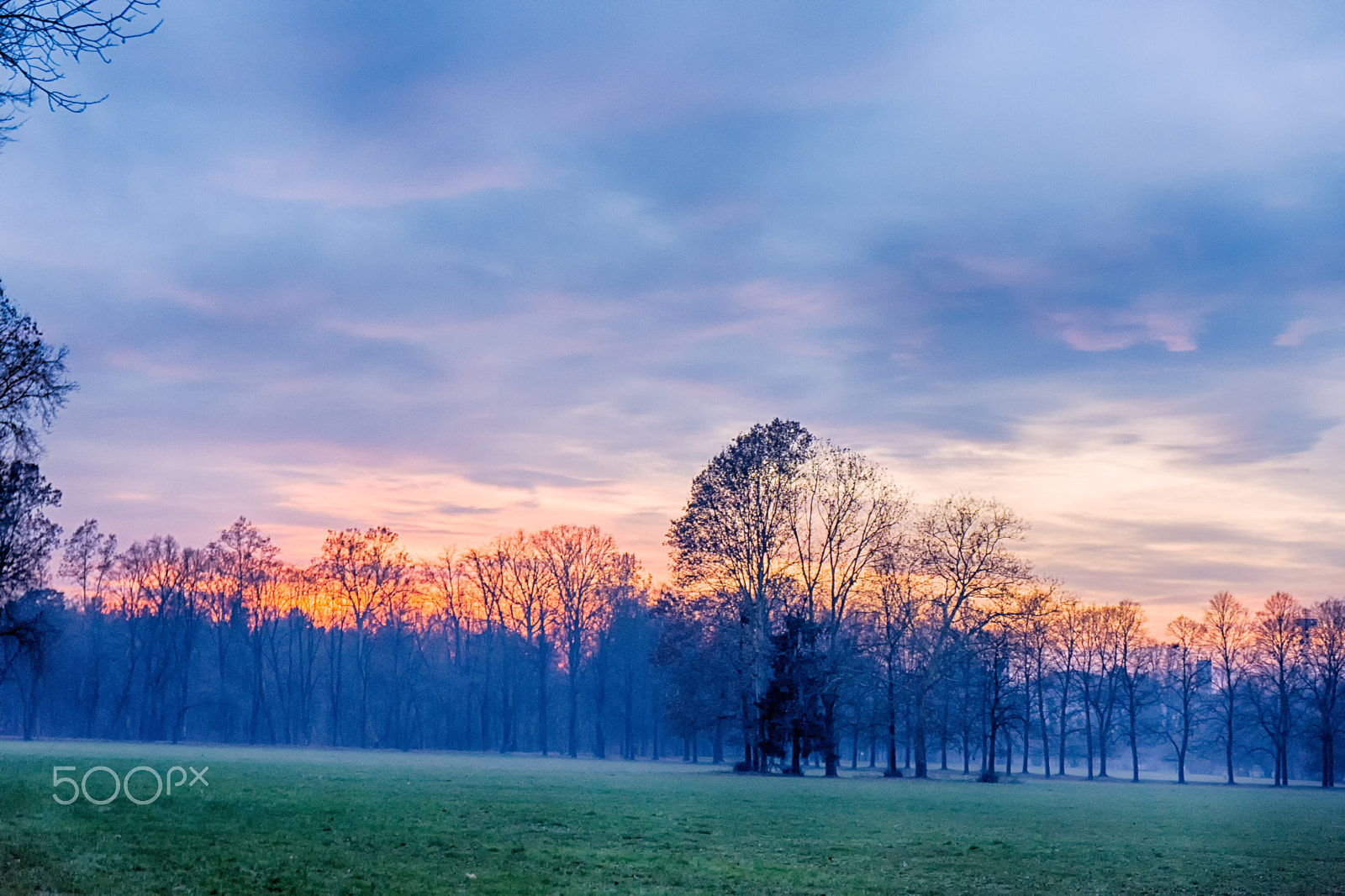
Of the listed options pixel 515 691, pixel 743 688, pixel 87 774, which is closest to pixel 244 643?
pixel 515 691

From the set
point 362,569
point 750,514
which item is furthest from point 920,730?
point 362,569

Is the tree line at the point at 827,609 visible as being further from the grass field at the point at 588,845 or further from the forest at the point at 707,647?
the grass field at the point at 588,845

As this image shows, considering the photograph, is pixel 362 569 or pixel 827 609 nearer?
pixel 827 609

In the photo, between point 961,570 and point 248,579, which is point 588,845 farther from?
point 248,579

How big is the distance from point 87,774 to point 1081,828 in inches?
1222

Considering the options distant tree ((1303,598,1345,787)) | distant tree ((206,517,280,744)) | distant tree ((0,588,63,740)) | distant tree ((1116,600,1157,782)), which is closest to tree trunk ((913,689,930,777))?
distant tree ((1116,600,1157,782))

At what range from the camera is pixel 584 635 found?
109 m

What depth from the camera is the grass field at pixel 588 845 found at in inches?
581

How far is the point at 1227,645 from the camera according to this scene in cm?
10144

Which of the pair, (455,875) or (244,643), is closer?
(455,875)

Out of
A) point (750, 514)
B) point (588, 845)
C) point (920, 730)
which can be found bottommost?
point (920, 730)

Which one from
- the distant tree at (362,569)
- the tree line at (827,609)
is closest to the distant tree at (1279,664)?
the tree line at (827,609)

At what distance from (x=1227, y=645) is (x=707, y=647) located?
66591 mm

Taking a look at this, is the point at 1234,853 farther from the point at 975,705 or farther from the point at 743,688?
the point at 975,705
